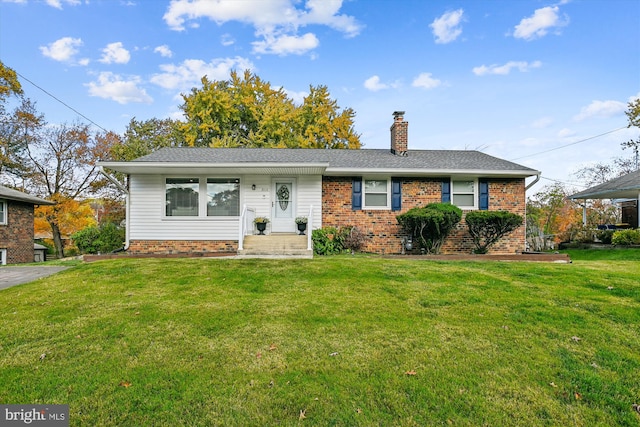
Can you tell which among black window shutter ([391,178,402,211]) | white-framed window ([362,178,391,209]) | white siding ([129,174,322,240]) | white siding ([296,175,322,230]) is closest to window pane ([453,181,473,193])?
black window shutter ([391,178,402,211])

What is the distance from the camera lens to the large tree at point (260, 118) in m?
22.7

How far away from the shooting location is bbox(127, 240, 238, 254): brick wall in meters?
11.1

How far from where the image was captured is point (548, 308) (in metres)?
4.39

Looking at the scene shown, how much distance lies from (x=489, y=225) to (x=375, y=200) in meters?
3.71

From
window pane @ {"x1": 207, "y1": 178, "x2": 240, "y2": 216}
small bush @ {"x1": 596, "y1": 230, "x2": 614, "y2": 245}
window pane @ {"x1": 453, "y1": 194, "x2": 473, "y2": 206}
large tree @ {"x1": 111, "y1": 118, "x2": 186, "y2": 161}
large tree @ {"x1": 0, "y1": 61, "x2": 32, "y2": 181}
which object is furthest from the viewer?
large tree @ {"x1": 111, "y1": 118, "x2": 186, "y2": 161}

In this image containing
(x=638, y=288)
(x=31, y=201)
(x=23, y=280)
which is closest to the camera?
(x=638, y=288)

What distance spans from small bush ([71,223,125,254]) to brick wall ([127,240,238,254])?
3.08 meters

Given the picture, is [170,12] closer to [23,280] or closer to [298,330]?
[23,280]

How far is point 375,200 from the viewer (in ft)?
38.0

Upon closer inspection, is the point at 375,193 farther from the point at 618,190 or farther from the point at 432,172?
the point at 618,190

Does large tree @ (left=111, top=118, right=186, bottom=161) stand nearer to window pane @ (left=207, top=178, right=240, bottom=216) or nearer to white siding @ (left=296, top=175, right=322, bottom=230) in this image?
window pane @ (left=207, top=178, right=240, bottom=216)

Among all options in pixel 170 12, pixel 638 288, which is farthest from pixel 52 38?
pixel 638 288

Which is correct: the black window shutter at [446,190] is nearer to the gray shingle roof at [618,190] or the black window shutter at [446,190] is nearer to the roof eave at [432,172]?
the roof eave at [432,172]

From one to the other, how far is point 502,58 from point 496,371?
14665mm
